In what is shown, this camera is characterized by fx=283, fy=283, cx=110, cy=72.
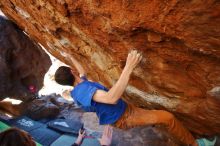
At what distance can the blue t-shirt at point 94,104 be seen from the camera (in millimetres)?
3113

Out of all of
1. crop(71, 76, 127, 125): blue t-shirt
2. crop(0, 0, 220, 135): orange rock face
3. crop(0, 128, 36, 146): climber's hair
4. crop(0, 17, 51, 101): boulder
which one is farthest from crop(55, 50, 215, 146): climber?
crop(0, 17, 51, 101): boulder

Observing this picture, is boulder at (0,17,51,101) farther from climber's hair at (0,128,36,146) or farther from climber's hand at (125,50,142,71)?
climber's hair at (0,128,36,146)

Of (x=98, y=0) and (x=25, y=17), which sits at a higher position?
(x=25, y=17)

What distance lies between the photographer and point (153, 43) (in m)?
2.83

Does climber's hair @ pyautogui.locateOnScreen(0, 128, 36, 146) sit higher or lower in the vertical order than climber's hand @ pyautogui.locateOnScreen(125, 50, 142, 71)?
higher

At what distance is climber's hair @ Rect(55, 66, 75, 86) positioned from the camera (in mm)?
3438

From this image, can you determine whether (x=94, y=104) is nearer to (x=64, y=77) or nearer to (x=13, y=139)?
(x=64, y=77)

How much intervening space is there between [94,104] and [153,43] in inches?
39.2

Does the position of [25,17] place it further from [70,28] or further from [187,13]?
[187,13]

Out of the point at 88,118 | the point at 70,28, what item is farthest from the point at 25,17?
the point at 88,118

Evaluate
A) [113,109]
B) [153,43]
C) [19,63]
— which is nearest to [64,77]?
[113,109]

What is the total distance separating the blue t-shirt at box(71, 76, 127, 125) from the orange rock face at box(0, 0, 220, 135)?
0.50 m

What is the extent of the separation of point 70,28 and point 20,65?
11.3 ft

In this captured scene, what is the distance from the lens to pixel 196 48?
8.28 ft
